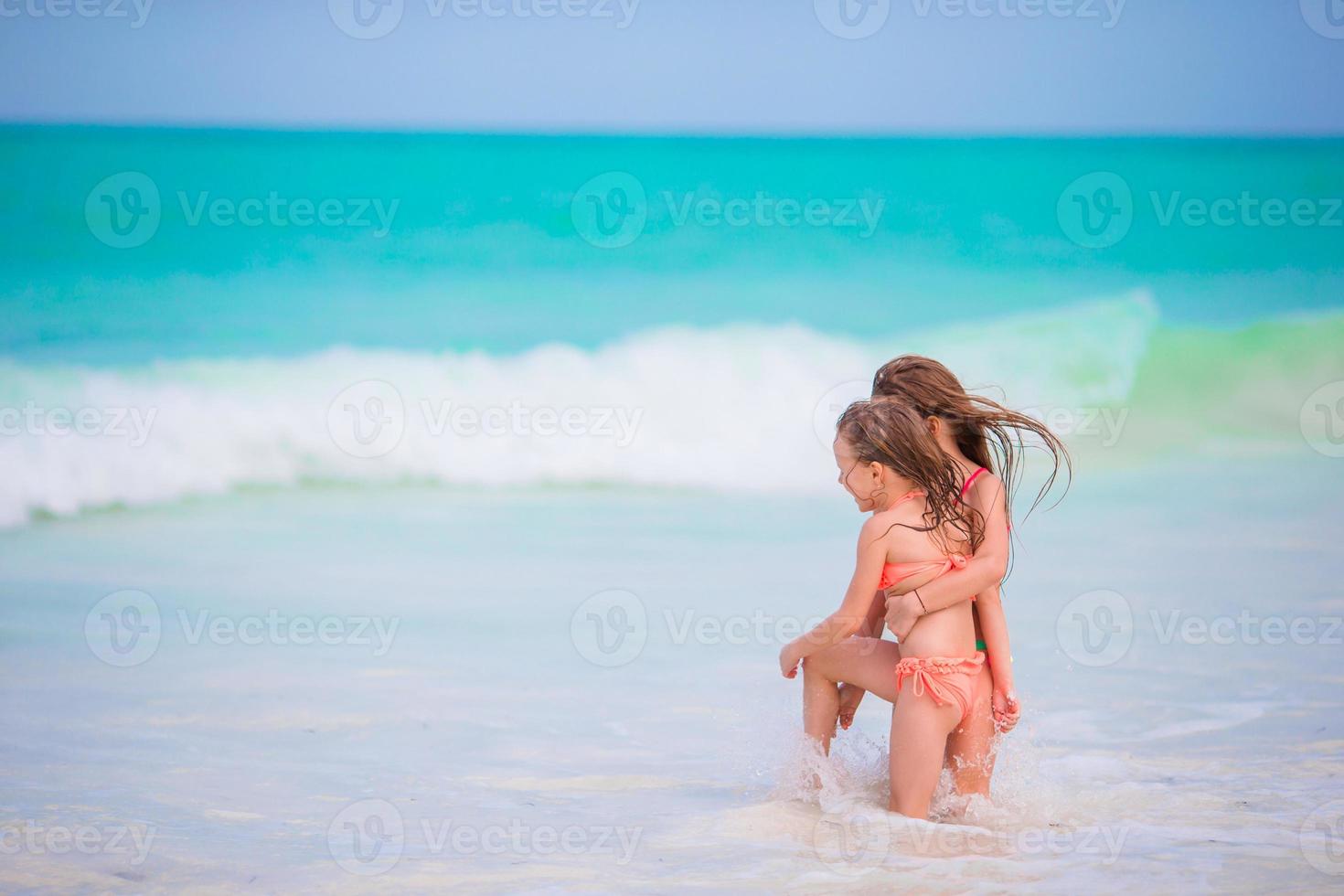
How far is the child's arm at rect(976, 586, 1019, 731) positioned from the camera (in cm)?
256

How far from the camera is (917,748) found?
2.43 metres

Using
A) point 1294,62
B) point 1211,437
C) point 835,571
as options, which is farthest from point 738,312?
point 835,571

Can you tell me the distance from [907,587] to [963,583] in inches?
4.3

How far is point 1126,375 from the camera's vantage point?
8945mm

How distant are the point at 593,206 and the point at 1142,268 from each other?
4.71 metres

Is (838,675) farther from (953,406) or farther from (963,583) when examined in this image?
(953,406)

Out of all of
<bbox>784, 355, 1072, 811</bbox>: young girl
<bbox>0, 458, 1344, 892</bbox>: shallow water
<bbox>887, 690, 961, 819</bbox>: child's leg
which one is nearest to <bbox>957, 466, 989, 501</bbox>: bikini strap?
<bbox>784, 355, 1072, 811</bbox>: young girl

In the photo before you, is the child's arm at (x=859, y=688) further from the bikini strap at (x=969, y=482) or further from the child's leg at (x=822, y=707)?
the bikini strap at (x=969, y=482)

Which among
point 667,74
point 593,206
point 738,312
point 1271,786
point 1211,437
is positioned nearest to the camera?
point 1271,786

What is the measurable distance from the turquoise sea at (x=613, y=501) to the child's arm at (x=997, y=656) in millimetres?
216


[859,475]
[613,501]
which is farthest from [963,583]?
[613,501]

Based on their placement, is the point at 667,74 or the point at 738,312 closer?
the point at 667,74

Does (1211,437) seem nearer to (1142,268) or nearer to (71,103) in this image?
(1142,268)

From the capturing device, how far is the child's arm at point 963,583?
245 cm
